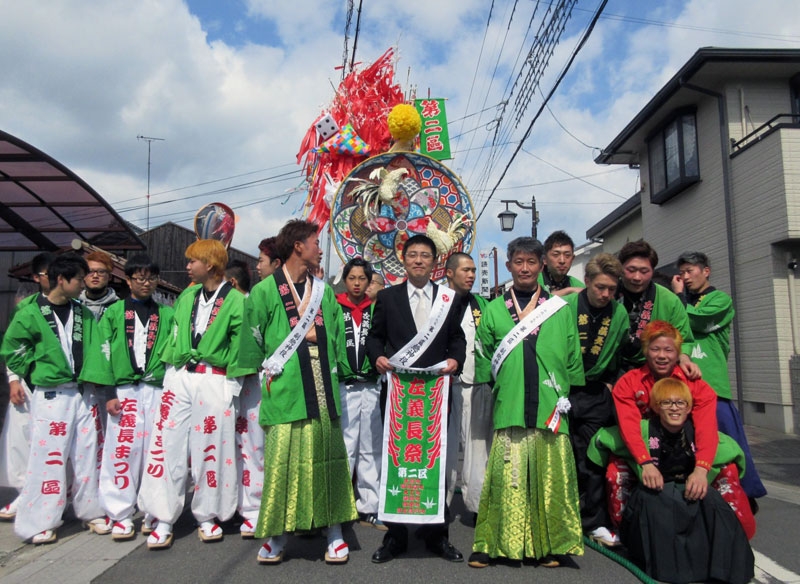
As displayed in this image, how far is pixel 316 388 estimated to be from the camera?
3.71 metres

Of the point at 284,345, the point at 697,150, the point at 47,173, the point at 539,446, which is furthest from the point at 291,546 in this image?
the point at 697,150

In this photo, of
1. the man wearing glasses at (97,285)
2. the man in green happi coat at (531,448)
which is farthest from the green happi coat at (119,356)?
the man in green happi coat at (531,448)

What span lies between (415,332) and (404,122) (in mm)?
3481

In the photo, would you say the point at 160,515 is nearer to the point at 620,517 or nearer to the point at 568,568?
the point at 568,568

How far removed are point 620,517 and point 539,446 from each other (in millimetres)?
816

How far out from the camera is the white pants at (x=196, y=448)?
4094mm

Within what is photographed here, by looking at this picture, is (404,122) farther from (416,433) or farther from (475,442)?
(416,433)

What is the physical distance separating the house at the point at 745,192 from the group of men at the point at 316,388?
639cm

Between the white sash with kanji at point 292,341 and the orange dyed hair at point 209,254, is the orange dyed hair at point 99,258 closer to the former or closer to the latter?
the orange dyed hair at point 209,254

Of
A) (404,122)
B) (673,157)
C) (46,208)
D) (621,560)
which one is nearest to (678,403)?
(621,560)

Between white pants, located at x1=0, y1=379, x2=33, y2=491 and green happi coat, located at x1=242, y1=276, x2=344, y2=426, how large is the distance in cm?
200

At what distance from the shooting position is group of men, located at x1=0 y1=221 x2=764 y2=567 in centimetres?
361

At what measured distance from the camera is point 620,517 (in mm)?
3855

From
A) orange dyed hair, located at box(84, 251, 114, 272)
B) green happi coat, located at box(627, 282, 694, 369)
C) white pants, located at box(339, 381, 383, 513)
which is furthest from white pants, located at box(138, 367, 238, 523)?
green happi coat, located at box(627, 282, 694, 369)
